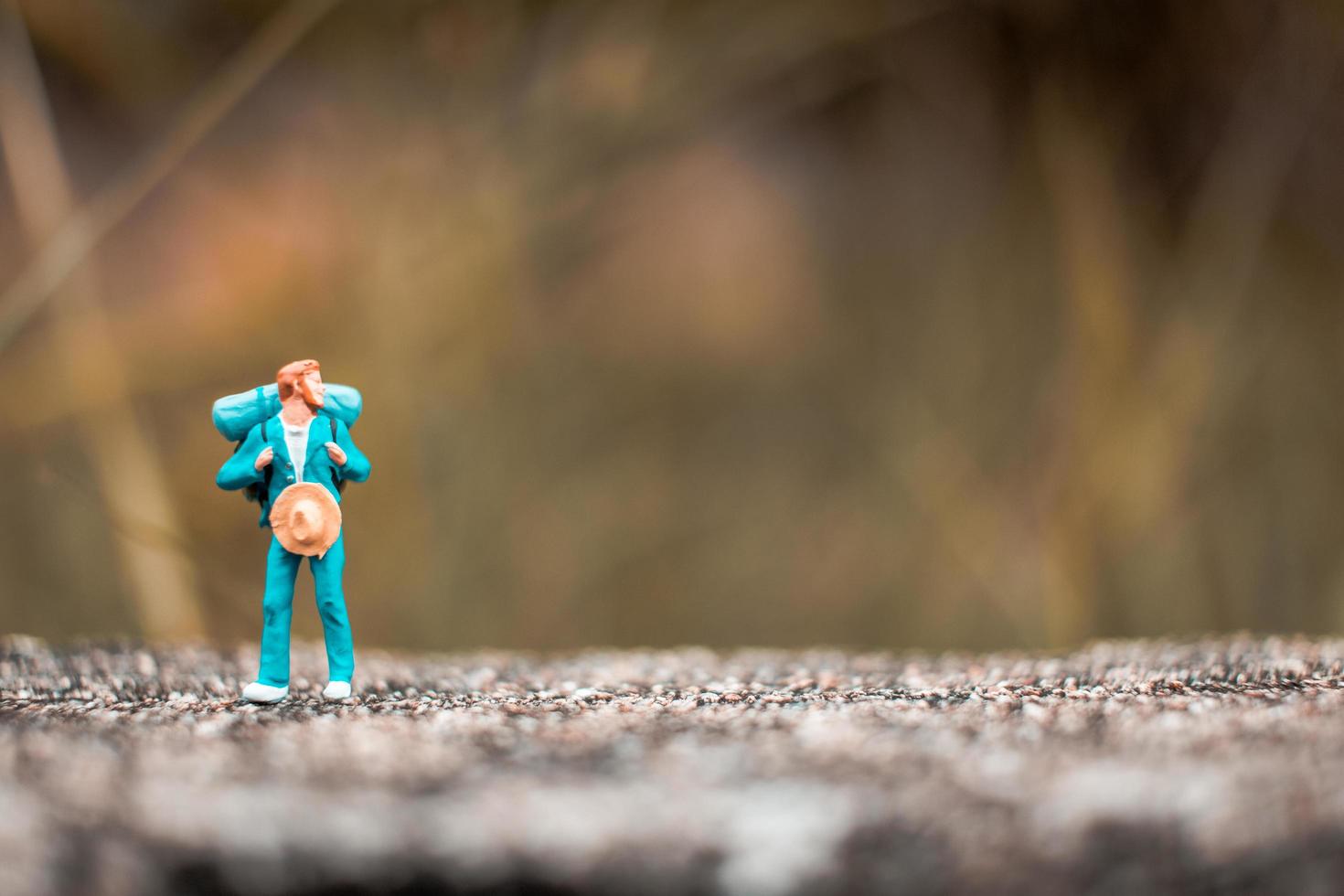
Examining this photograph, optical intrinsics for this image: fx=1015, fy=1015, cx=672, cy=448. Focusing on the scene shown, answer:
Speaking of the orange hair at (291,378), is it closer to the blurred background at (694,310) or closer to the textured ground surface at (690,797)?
the textured ground surface at (690,797)

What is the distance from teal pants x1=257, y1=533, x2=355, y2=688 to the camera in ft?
5.50

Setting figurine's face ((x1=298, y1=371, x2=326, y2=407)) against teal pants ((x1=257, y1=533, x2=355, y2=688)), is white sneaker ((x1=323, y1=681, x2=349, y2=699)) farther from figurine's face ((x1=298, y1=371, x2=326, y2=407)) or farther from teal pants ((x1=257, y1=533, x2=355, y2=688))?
figurine's face ((x1=298, y1=371, x2=326, y2=407))

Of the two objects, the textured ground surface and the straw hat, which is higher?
the straw hat

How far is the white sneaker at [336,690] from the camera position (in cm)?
167

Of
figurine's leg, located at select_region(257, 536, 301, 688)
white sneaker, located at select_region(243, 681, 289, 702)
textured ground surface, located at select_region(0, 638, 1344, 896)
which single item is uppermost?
figurine's leg, located at select_region(257, 536, 301, 688)

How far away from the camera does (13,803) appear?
1053 mm

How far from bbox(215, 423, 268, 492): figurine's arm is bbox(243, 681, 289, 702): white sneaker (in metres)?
0.33

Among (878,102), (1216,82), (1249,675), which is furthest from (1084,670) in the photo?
(1216,82)

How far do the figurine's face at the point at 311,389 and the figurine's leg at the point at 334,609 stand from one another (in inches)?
9.0

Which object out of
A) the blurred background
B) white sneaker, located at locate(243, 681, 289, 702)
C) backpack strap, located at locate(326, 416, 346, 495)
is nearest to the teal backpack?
backpack strap, located at locate(326, 416, 346, 495)

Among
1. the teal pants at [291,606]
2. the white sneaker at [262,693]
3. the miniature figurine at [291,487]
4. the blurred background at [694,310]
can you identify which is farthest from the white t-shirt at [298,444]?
the blurred background at [694,310]

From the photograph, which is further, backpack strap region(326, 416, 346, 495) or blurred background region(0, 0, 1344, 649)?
blurred background region(0, 0, 1344, 649)

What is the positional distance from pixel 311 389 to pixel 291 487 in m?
0.17

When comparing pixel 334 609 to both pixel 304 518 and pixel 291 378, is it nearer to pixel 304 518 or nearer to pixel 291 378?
pixel 304 518
